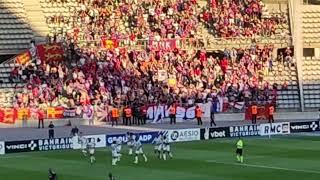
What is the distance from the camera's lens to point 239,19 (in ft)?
214

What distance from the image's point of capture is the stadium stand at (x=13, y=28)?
58750mm

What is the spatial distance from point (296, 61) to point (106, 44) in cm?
1545

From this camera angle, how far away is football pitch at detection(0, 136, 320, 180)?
33.9m

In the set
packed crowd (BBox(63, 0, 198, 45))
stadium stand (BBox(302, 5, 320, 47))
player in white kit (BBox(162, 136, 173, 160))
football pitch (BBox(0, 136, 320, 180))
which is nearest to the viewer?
football pitch (BBox(0, 136, 320, 180))

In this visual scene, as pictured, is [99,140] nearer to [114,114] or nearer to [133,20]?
[114,114]

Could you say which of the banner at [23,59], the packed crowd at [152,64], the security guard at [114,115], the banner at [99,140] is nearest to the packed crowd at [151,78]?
the packed crowd at [152,64]

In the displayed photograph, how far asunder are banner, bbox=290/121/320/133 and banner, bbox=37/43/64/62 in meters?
17.1

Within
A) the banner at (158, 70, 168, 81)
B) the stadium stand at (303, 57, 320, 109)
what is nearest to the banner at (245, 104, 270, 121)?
the stadium stand at (303, 57, 320, 109)

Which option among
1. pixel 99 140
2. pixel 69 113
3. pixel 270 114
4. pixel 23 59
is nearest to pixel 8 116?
pixel 69 113

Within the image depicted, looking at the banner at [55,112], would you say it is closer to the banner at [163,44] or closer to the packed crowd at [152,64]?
the packed crowd at [152,64]

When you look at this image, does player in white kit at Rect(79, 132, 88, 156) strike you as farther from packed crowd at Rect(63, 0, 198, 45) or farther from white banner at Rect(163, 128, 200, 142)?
packed crowd at Rect(63, 0, 198, 45)

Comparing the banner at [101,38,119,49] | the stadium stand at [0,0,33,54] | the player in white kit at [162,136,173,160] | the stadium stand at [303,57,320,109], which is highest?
the stadium stand at [0,0,33,54]

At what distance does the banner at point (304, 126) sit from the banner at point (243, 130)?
2.94m

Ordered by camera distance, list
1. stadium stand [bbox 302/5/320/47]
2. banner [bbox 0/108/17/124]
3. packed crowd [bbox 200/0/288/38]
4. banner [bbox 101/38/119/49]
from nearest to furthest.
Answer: banner [bbox 0/108/17/124] < banner [bbox 101/38/119/49] < packed crowd [bbox 200/0/288/38] < stadium stand [bbox 302/5/320/47]
